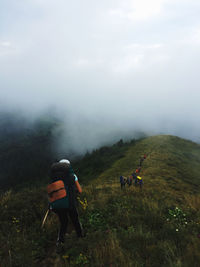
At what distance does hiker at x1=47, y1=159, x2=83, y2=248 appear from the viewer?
13.9 ft

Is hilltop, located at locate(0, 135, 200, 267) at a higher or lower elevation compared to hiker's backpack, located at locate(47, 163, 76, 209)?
lower

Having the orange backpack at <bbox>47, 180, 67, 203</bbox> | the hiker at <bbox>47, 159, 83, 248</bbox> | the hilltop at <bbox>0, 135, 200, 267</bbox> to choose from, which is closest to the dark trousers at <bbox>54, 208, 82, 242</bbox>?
the hiker at <bbox>47, 159, 83, 248</bbox>

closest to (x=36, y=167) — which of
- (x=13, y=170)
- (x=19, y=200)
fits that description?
(x=13, y=170)

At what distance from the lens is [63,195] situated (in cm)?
421

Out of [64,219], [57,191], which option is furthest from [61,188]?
[64,219]

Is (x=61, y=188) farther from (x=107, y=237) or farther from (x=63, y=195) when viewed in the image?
(x=107, y=237)

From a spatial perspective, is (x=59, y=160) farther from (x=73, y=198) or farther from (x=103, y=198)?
(x=103, y=198)

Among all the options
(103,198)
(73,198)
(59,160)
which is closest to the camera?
(73,198)

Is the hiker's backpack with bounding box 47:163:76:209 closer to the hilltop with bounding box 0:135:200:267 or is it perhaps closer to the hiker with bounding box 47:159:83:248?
the hiker with bounding box 47:159:83:248

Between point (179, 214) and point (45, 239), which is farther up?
point (45, 239)

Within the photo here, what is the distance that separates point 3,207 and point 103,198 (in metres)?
3.92

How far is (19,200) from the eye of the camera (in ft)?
21.6

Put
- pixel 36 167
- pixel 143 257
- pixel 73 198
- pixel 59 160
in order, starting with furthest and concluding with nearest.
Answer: pixel 36 167 < pixel 59 160 < pixel 73 198 < pixel 143 257

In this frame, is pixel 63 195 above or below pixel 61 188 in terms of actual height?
below
